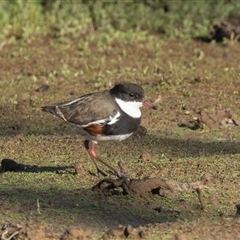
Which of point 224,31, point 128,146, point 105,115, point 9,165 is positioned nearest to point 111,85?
point 128,146

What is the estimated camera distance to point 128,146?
8.48m

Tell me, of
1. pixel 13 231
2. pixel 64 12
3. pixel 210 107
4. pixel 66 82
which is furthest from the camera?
pixel 64 12

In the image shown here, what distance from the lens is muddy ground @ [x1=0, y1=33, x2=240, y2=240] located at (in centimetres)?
607

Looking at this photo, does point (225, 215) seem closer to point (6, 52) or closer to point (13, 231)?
point (13, 231)

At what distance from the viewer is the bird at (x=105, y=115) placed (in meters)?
7.45

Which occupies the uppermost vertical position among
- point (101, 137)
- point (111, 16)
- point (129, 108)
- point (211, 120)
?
point (129, 108)

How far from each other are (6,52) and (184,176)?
19.7 ft

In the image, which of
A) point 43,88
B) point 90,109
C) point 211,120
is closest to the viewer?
point 90,109

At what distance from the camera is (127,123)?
7.48m

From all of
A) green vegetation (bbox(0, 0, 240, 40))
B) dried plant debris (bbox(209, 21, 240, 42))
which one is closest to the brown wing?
dried plant debris (bbox(209, 21, 240, 42))

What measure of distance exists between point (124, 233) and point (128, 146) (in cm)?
303

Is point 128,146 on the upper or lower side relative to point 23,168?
lower

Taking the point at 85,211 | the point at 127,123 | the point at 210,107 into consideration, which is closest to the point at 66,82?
the point at 210,107

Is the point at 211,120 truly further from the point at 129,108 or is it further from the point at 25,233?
the point at 25,233
